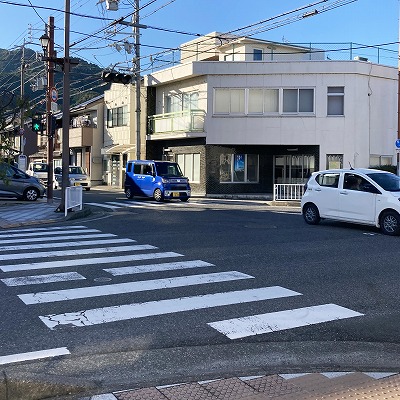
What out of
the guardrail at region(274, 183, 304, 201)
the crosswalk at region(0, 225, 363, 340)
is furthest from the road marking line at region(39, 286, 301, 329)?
the guardrail at region(274, 183, 304, 201)

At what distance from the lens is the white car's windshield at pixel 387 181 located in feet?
45.5

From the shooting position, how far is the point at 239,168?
32.2 m

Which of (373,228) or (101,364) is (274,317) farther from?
(373,228)

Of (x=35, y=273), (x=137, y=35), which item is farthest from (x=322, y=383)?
(x=137, y=35)

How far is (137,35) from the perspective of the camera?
31.6m

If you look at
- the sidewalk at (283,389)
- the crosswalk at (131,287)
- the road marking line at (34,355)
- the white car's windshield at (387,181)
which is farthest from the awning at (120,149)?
the sidewalk at (283,389)

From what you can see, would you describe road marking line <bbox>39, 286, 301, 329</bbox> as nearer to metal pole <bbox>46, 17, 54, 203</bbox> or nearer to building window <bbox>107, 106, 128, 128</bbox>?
metal pole <bbox>46, 17, 54, 203</bbox>

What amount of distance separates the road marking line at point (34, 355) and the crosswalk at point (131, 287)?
697mm

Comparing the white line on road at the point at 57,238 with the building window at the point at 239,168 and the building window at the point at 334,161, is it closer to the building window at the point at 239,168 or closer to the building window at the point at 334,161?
the building window at the point at 239,168

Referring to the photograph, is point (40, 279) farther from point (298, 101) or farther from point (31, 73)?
point (31, 73)

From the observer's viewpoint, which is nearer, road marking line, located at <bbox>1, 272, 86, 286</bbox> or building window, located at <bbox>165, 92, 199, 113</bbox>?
road marking line, located at <bbox>1, 272, 86, 286</bbox>

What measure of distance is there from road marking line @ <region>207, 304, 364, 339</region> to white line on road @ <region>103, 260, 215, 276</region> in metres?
2.88

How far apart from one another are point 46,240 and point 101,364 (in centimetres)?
792

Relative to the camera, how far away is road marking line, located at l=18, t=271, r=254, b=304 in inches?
274
